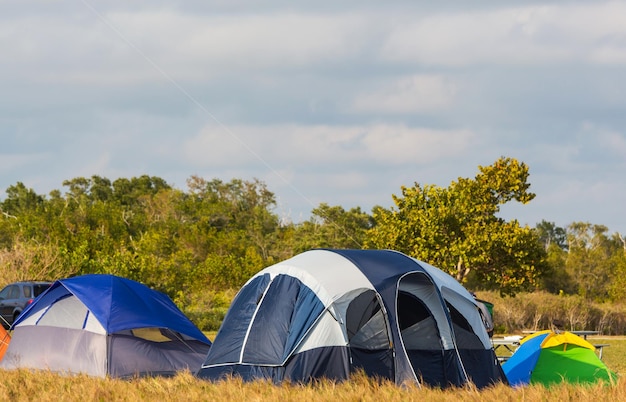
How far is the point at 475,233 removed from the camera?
30.5 m

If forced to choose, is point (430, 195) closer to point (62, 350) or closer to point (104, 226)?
point (62, 350)

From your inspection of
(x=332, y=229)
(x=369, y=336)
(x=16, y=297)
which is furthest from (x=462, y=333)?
(x=332, y=229)

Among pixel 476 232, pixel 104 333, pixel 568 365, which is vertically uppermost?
pixel 476 232

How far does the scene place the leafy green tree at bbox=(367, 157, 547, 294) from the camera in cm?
3045

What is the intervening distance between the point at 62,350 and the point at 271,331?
3.99 m

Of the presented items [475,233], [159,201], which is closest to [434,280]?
[475,233]

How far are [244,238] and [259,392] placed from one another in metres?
48.9

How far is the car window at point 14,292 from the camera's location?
26.8m

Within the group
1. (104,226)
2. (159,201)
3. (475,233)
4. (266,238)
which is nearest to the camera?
(475,233)

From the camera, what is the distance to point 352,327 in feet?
41.1

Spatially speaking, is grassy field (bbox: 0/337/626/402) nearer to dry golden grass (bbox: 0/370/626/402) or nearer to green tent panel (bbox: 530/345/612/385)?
dry golden grass (bbox: 0/370/626/402)

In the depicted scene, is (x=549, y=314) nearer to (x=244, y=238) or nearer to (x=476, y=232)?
(x=476, y=232)

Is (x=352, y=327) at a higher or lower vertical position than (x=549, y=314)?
lower

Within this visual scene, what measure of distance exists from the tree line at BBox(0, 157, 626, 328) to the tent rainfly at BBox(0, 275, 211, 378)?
597 inches
